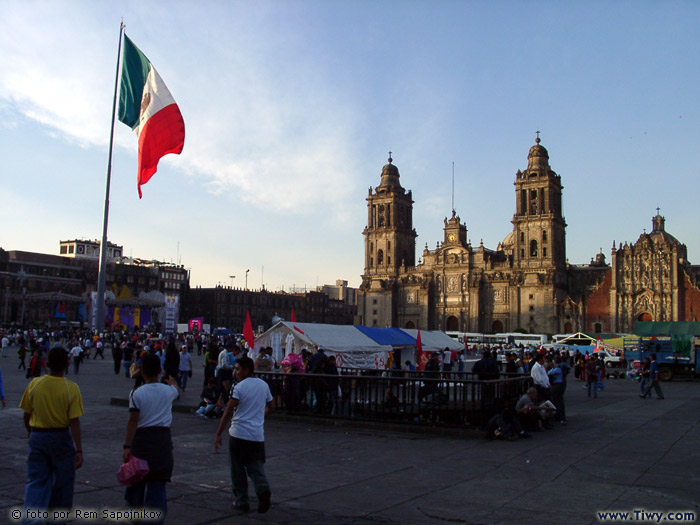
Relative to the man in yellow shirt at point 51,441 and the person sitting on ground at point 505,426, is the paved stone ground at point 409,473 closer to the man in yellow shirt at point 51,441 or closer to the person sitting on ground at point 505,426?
the person sitting on ground at point 505,426

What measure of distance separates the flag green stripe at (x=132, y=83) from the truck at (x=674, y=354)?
88.1 ft

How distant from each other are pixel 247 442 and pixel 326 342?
16975 millimetres

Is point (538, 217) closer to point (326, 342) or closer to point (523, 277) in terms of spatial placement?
point (523, 277)

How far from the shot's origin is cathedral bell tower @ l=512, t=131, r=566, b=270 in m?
87.2

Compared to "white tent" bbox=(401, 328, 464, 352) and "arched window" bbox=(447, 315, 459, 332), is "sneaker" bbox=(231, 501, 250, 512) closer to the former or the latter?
"white tent" bbox=(401, 328, 464, 352)

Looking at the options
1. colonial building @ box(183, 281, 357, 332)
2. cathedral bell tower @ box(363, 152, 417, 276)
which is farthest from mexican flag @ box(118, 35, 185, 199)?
colonial building @ box(183, 281, 357, 332)

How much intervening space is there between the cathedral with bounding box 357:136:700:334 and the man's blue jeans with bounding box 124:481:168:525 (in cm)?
7954

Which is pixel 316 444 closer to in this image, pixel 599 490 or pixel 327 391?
pixel 327 391

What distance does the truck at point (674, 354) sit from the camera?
32094 millimetres

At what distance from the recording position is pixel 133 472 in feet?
17.3

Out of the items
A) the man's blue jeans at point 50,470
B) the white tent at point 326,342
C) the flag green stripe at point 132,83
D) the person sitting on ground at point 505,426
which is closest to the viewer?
the man's blue jeans at point 50,470

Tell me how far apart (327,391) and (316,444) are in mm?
2829

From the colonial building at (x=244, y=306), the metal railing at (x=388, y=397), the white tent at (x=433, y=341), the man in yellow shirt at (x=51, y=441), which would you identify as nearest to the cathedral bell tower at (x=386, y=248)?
the colonial building at (x=244, y=306)

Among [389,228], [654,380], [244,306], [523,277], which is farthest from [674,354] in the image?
[244,306]
